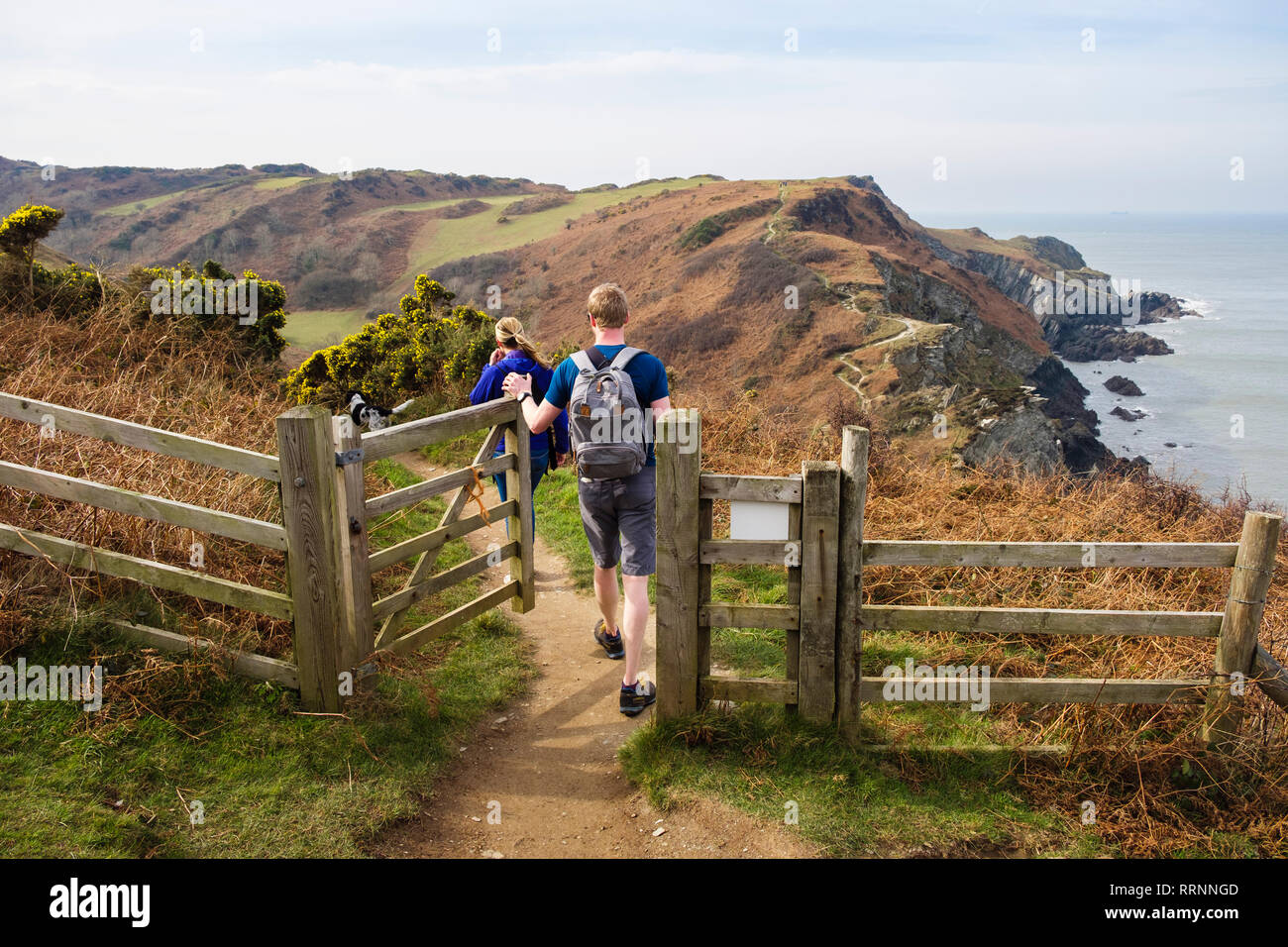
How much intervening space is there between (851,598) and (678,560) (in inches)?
38.0

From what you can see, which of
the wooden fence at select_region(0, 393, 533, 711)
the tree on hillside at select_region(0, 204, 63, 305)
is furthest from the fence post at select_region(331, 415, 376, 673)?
the tree on hillside at select_region(0, 204, 63, 305)

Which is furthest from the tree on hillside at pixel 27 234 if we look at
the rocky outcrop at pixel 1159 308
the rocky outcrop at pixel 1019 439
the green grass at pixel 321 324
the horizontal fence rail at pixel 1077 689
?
the rocky outcrop at pixel 1159 308

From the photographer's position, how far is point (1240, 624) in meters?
4.41

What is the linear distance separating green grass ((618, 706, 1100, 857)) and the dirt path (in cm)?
13

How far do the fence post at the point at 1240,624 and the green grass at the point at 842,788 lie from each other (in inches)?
40.9

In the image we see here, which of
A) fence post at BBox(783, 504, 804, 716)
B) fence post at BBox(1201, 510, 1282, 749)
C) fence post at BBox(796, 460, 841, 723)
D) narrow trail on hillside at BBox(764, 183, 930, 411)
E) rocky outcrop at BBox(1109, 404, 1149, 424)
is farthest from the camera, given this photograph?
rocky outcrop at BBox(1109, 404, 1149, 424)

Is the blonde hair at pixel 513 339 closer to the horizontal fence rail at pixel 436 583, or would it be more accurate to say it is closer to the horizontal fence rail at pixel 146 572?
the horizontal fence rail at pixel 436 583

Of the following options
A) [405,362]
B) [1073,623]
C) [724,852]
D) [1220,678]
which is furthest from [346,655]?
[405,362]

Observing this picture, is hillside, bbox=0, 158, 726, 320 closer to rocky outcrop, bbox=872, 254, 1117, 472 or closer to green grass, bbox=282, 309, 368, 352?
green grass, bbox=282, 309, 368, 352

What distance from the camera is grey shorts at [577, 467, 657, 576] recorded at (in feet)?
16.7

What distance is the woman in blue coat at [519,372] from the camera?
662cm

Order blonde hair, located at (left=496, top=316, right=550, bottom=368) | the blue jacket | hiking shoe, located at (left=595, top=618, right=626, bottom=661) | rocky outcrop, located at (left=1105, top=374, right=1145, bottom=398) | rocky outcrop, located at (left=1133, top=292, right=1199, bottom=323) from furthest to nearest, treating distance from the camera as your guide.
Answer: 1. rocky outcrop, located at (left=1133, top=292, right=1199, bottom=323)
2. rocky outcrop, located at (left=1105, top=374, right=1145, bottom=398)
3. blonde hair, located at (left=496, top=316, right=550, bottom=368)
4. the blue jacket
5. hiking shoe, located at (left=595, top=618, right=626, bottom=661)

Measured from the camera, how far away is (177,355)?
11.5 m

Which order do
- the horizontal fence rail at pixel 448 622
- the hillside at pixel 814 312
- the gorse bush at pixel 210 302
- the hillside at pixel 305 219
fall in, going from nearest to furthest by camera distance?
the horizontal fence rail at pixel 448 622 → the gorse bush at pixel 210 302 → the hillside at pixel 814 312 → the hillside at pixel 305 219
